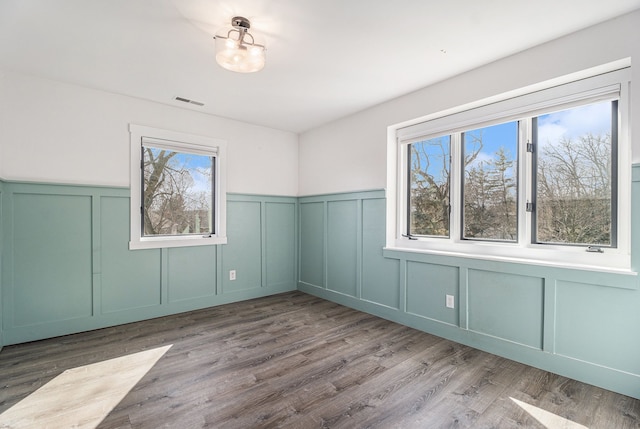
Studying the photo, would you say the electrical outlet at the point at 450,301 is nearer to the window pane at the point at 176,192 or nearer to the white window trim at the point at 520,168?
the white window trim at the point at 520,168

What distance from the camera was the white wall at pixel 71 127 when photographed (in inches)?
107

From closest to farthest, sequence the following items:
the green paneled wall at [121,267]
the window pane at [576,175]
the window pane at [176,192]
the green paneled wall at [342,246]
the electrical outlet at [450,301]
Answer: the window pane at [576,175] < the electrical outlet at [450,301] < the green paneled wall at [121,267] < the window pane at [176,192] < the green paneled wall at [342,246]

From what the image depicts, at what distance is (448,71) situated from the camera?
8.94ft

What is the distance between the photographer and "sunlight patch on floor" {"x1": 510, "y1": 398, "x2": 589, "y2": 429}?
5.52 feet

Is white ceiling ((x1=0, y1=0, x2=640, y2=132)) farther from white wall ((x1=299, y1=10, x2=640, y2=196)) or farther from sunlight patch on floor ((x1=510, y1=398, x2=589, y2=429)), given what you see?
sunlight patch on floor ((x1=510, y1=398, x2=589, y2=429))

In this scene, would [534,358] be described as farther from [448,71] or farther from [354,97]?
[354,97]

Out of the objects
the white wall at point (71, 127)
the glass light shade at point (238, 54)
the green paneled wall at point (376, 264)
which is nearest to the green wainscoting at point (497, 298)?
the green paneled wall at point (376, 264)

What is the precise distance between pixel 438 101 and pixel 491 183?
0.96m

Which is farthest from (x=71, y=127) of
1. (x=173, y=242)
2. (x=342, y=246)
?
(x=342, y=246)

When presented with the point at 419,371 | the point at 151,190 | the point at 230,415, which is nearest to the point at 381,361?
the point at 419,371

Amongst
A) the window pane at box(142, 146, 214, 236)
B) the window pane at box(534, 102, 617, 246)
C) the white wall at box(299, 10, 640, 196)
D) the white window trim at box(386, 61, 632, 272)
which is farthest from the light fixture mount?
the window pane at box(534, 102, 617, 246)

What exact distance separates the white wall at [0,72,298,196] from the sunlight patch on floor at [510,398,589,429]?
4060 millimetres

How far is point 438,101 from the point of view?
2.97 meters

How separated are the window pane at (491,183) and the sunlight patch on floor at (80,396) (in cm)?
315
